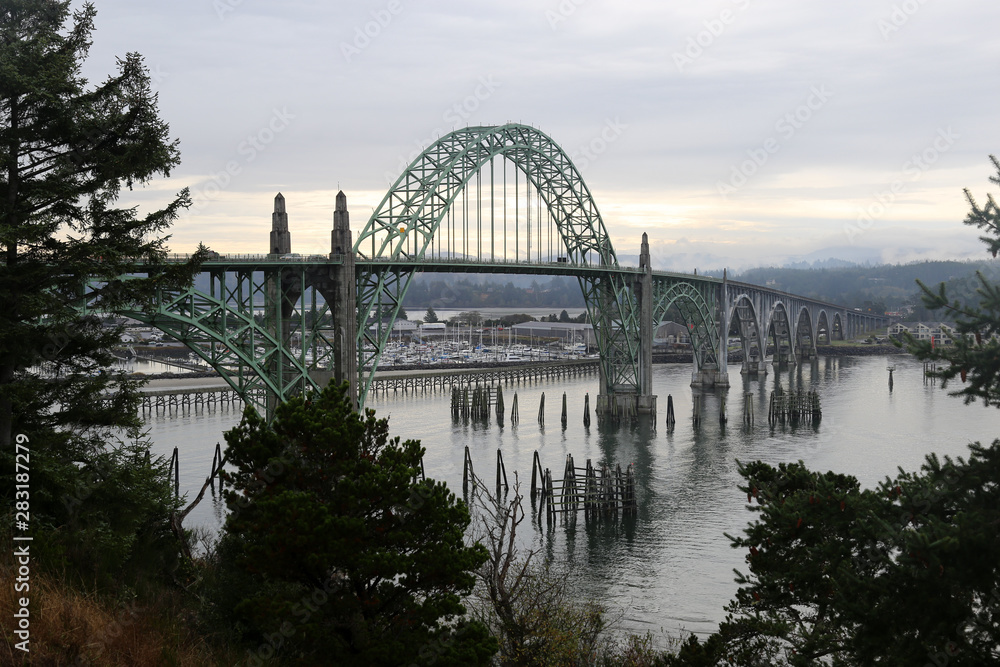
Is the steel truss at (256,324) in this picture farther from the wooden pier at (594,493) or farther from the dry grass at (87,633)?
the dry grass at (87,633)

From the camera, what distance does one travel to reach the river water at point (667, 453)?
27.8m

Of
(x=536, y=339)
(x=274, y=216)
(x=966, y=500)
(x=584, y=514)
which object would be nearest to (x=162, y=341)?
(x=536, y=339)

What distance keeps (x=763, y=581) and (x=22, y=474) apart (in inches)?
482

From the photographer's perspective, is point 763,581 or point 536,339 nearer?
point 763,581

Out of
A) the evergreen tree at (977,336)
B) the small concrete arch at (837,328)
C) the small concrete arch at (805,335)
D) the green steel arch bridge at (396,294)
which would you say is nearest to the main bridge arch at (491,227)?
the green steel arch bridge at (396,294)

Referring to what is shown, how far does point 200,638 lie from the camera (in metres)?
12.0

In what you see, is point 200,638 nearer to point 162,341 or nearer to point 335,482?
point 335,482

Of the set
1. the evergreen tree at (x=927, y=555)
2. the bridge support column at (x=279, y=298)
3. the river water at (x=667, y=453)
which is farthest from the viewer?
the bridge support column at (x=279, y=298)

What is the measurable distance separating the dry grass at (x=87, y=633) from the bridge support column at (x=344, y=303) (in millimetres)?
28654

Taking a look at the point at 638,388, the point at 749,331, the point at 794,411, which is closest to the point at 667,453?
the point at 794,411

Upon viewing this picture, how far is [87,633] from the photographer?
32.2 ft

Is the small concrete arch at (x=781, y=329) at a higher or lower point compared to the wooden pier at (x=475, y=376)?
higher

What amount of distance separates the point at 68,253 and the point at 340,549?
6546 millimetres

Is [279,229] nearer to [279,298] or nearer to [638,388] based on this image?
[279,298]
